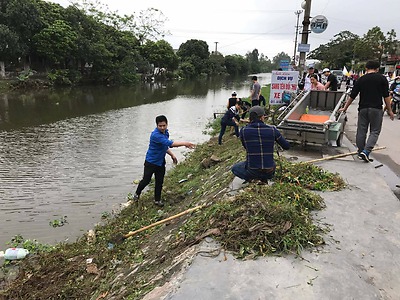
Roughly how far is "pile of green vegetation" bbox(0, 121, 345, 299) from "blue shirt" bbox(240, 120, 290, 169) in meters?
0.32

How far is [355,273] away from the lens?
9.73 feet

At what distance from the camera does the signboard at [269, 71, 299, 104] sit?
11.4 meters

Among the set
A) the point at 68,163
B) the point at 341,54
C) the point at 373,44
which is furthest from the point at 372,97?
the point at 341,54

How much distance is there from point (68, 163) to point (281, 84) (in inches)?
303

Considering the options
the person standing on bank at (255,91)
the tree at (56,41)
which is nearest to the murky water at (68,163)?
the person standing on bank at (255,91)

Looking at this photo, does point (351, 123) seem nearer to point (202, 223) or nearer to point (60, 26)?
point (202, 223)

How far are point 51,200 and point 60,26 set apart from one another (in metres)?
32.6

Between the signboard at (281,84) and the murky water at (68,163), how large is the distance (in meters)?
3.50

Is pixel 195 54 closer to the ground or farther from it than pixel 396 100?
farther from it

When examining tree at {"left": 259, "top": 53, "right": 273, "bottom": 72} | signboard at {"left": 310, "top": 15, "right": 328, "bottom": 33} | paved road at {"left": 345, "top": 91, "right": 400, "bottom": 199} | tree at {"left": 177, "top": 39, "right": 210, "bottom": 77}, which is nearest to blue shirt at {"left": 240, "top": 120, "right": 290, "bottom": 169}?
paved road at {"left": 345, "top": 91, "right": 400, "bottom": 199}

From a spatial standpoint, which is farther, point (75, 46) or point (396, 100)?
point (75, 46)

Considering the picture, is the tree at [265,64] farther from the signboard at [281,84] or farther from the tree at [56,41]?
the signboard at [281,84]

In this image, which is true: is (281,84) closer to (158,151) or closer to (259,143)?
(158,151)

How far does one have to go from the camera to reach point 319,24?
12.4 m
